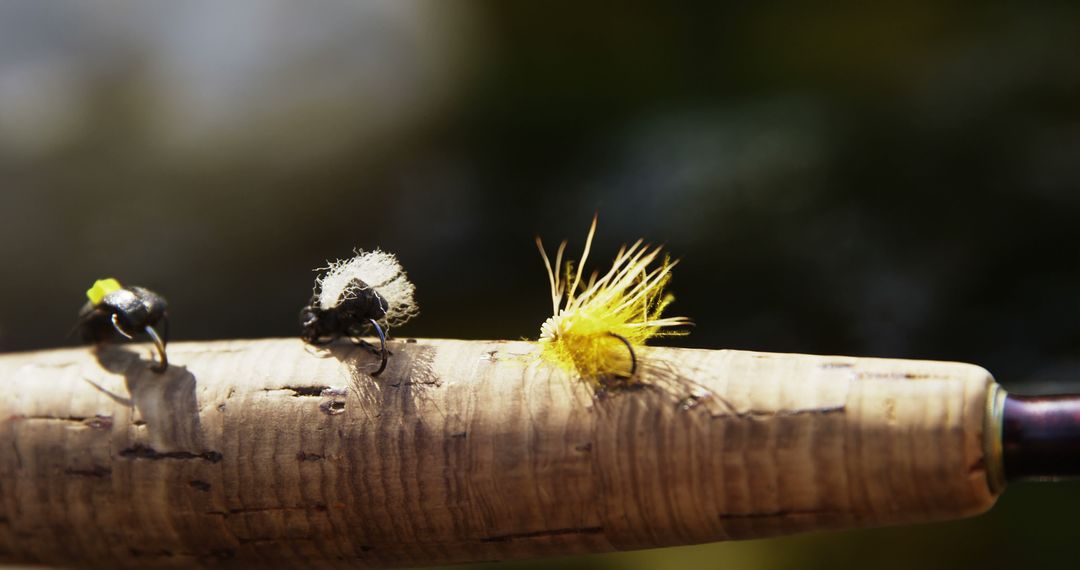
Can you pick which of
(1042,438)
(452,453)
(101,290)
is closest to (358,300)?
(452,453)

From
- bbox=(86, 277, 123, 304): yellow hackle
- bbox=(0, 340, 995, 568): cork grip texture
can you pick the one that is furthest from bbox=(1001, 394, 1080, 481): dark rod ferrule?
bbox=(86, 277, 123, 304): yellow hackle

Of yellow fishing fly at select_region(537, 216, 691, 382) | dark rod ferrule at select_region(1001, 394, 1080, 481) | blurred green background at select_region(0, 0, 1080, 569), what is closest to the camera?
dark rod ferrule at select_region(1001, 394, 1080, 481)

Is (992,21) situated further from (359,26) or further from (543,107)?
(359,26)

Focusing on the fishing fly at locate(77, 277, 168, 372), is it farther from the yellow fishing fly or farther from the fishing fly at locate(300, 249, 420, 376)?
the yellow fishing fly

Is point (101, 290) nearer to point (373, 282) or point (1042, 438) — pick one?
point (373, 282)

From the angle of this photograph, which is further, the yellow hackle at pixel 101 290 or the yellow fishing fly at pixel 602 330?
the yellow hackle at pixel 101 290

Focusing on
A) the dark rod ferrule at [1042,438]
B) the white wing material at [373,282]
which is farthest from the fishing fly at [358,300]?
the dark rod ferrule at [1042,438]

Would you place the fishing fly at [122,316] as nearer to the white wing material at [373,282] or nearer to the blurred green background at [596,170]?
the white wing material at [373,282]
